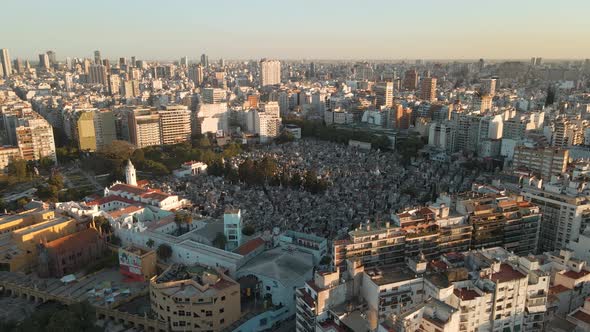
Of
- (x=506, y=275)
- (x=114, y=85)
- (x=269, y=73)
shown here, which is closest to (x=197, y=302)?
(x=506, y=275)

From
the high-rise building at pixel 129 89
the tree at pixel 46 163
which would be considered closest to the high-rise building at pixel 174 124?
the tree at pixel 46 163

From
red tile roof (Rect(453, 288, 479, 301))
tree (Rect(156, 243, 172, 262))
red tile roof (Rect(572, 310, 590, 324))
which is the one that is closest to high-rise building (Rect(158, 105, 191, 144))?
tree (Rect(156, 243, 172, 262))

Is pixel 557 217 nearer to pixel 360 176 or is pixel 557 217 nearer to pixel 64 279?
pixel 360 176

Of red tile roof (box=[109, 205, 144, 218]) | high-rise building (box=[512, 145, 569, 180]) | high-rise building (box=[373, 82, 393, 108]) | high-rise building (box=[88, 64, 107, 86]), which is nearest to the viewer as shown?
red tile roof (box=[109, 205, 144, 218])

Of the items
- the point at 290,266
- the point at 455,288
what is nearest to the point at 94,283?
the point at 290,266

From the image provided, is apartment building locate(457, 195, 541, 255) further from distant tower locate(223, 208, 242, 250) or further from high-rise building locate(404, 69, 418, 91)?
high-rise building locate(404, 69, 418, 91)

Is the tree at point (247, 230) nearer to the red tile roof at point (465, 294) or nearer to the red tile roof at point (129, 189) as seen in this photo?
the red tile roof at point (129, 189)

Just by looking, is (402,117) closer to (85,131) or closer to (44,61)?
(85,131)
